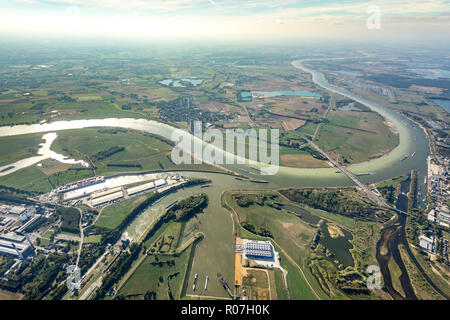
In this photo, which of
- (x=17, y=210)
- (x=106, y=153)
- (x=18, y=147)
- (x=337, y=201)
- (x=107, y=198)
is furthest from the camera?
(x=18, y=147)

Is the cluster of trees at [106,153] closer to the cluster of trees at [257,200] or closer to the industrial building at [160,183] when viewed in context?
the industrial building at [160,183]

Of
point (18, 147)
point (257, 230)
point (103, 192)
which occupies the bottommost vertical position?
point (257, 230)

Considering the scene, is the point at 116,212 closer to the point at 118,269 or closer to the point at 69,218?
the point at 69,218

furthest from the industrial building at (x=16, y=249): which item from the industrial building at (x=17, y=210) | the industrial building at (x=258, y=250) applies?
the industrial building at (x=258, y=250)

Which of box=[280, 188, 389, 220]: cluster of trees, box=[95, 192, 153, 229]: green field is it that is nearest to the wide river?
box=[280, 188, 389, 220]: cluster of trees

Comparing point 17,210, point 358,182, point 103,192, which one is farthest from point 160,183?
point 358,182

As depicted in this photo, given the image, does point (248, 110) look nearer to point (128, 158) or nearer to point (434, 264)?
point (128, 158)

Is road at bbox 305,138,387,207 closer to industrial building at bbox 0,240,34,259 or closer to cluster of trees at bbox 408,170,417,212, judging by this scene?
cluster of trees at bbox 408,170,417,212
